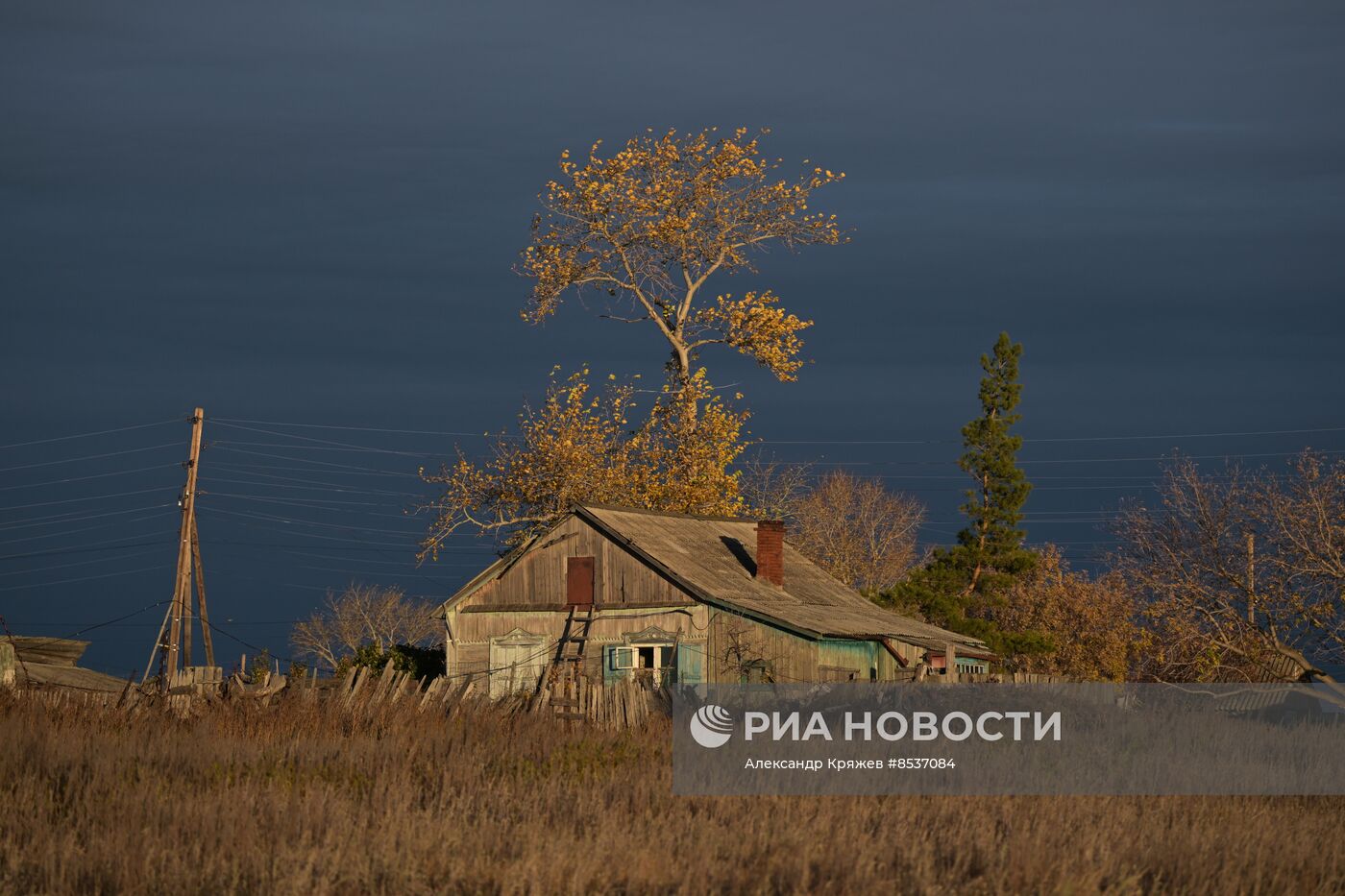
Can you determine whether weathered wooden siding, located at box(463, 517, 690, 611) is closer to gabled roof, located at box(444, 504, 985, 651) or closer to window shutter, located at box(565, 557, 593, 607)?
window shutter, located at box(565, 557, 593, 607)

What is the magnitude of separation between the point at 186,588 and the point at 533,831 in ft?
105

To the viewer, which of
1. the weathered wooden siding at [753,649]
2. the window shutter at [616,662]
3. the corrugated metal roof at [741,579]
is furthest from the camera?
the window shutter at [616,662]

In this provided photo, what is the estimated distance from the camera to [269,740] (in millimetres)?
17031

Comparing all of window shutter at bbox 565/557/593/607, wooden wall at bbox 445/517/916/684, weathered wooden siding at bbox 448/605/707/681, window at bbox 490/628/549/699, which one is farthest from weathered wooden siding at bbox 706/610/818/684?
window at bbox 490/628/549/699

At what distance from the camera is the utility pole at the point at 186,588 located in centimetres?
4044

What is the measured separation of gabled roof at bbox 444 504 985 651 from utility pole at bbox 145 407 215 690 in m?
9.05

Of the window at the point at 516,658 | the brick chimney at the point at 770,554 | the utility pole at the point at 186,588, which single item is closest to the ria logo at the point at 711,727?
the window at the point at 516,658

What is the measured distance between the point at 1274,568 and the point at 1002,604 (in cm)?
3212

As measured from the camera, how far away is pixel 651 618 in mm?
34531

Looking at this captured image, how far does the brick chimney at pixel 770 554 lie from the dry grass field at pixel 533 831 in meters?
21.8

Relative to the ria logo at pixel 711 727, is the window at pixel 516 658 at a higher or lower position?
higher

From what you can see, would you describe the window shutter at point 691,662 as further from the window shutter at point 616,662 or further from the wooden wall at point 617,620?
the window shutter at point 616,662

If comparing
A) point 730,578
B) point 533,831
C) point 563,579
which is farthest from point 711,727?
point 730,578

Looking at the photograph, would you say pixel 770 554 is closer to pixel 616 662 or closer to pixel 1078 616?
pixel 616 662
